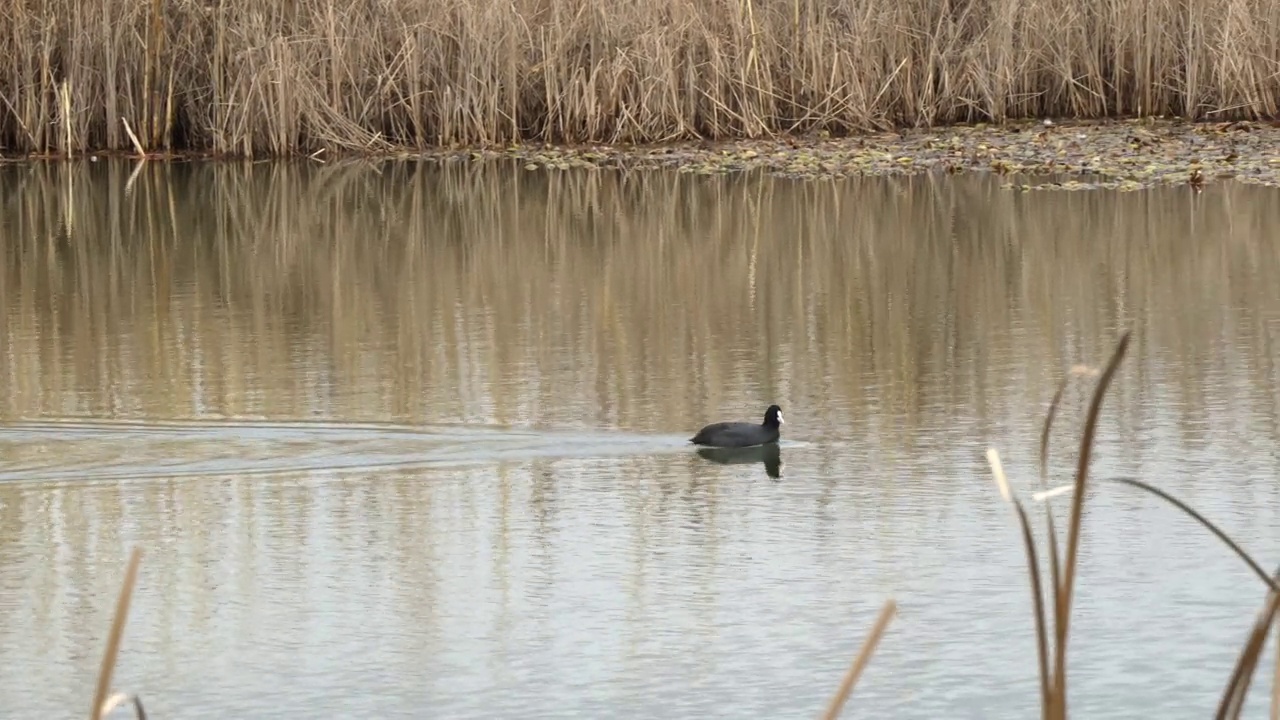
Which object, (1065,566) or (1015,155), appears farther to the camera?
(1015,155)

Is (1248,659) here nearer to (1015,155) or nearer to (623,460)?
(623,460)

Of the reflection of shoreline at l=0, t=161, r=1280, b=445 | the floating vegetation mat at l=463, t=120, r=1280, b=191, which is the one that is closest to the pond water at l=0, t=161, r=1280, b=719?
the reflection of shoreline at l=0, t=161, r=1280, b=445

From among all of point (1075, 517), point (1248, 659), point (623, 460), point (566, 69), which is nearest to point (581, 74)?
point (566, 69)

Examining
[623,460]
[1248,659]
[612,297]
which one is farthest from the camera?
[612,297]

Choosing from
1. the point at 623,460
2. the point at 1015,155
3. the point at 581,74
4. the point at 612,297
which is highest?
the point at 581,74

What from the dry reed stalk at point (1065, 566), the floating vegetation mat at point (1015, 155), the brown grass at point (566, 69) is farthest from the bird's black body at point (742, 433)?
the brown grass at point (566, 69)

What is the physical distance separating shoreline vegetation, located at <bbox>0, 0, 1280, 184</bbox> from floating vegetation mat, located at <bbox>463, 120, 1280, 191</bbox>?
119 mm

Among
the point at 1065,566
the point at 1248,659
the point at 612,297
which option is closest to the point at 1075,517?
the point at 1065,566

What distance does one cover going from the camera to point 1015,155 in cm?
1608

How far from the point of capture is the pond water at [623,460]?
4930mm

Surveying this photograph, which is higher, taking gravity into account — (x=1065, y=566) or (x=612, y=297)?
(x=1065, y=566)

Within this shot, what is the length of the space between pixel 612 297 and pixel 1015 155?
249 inches

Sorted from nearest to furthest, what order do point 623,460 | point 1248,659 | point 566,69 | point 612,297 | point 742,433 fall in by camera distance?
point 1248,659
point 742,433
point 623,460
point 612,297
point 566,69

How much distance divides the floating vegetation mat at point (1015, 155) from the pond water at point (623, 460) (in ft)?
5.16
